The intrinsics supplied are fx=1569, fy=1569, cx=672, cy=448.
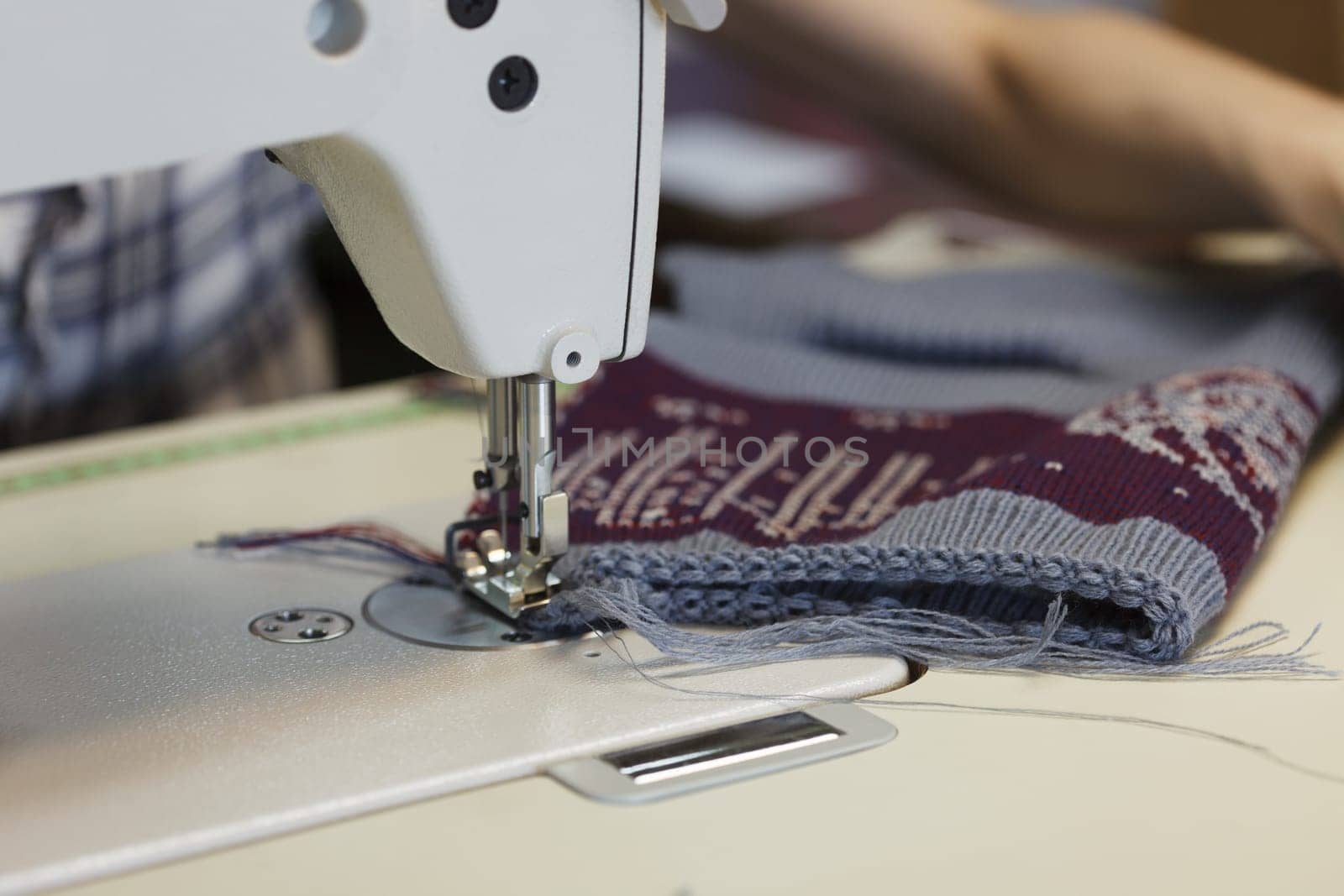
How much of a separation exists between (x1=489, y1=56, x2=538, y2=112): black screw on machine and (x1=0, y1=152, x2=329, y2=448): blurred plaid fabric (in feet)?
2.29

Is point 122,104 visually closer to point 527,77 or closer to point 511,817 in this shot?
point 527,77

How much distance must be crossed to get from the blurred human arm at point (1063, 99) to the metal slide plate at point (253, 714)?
66cm

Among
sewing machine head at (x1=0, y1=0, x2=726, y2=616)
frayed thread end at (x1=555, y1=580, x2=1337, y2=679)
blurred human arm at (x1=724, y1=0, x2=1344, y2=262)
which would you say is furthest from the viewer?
blurred human arm at (x1=724, y1=0, x2=1344, y2=262)

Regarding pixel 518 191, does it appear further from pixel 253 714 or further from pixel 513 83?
pixel 253 714

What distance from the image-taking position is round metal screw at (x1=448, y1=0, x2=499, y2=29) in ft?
2.05

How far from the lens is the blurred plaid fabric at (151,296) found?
4.16 ft

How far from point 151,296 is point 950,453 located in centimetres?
78

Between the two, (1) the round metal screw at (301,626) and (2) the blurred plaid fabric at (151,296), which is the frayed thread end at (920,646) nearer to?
(1) the round metal screw at (301,626)

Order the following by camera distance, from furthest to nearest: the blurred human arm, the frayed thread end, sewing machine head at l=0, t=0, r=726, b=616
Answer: the blurred human arm, the frayed thread end, sewing machine head at l=0, t=0, r=726, b=616

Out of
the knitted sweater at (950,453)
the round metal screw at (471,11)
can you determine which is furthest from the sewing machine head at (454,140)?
the knitted sweater at (950,453)

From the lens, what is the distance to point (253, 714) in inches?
26.3

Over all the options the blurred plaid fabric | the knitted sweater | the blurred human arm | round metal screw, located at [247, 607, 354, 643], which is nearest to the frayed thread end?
the knitted sweater

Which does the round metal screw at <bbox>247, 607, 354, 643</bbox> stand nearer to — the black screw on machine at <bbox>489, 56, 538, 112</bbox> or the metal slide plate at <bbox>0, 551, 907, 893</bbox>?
the metal slide plate at <bbox>0, 551, 907, 893</bbox>

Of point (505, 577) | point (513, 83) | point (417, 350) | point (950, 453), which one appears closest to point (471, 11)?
point (513, 83)
